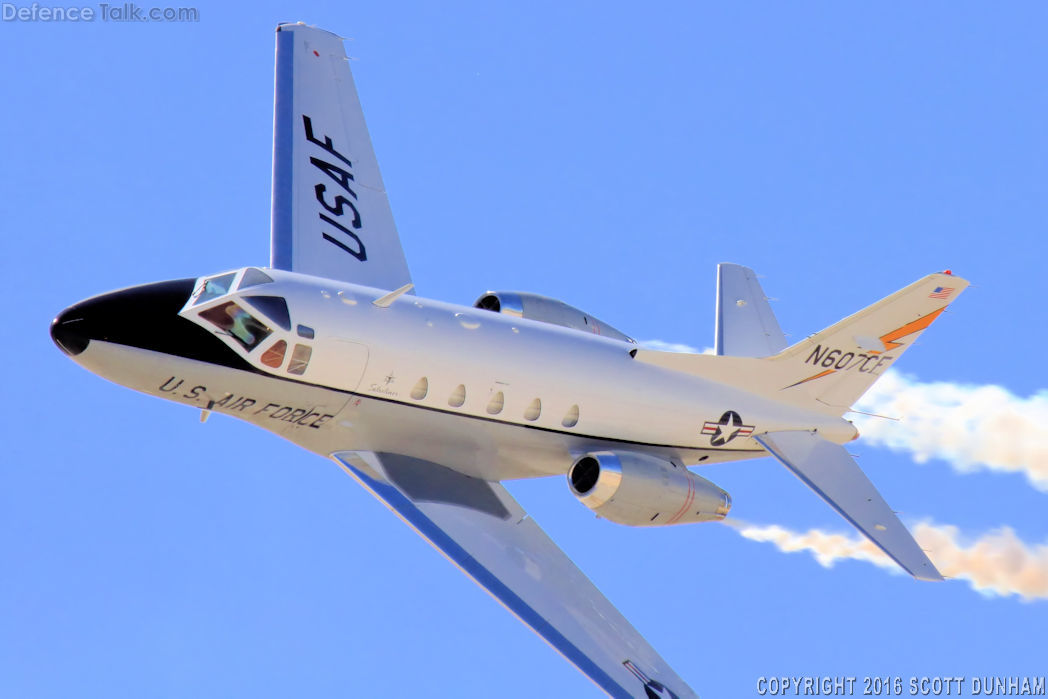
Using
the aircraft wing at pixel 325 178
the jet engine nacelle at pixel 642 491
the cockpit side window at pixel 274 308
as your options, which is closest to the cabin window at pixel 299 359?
the cockpit side window at pixel 274 308

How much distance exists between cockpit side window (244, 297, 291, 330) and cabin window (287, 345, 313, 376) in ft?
1.62

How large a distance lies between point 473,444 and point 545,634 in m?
4.82

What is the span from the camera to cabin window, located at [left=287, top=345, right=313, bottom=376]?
30.9 m

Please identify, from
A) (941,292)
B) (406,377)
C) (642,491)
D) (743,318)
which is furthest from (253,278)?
(941,292)

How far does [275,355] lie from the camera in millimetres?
30875

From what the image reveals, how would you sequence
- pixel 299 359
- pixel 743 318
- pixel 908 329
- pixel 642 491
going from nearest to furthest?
1. pixel 299 359
2. pixel 642 491
3. pixel 908 329
4. pixel 743 318

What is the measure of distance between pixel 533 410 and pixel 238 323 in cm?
663

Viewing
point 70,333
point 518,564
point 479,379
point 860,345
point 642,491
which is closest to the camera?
point 70,333

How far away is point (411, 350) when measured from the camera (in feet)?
104

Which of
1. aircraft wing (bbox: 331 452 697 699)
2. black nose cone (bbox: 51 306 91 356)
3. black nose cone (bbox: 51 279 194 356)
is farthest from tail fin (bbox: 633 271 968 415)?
black nose cone (bbox: 51 306 91 356)

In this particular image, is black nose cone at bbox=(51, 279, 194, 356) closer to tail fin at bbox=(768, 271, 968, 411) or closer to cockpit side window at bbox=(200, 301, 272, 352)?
cockpit side window at bbox=(200, 301, 272, 352)

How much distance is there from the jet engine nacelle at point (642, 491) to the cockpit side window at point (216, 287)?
8453 millimetres

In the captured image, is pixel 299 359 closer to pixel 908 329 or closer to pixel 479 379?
pixel 479 379

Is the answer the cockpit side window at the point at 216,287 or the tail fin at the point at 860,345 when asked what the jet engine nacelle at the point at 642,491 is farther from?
the cockpit side window at the point at 216,287
